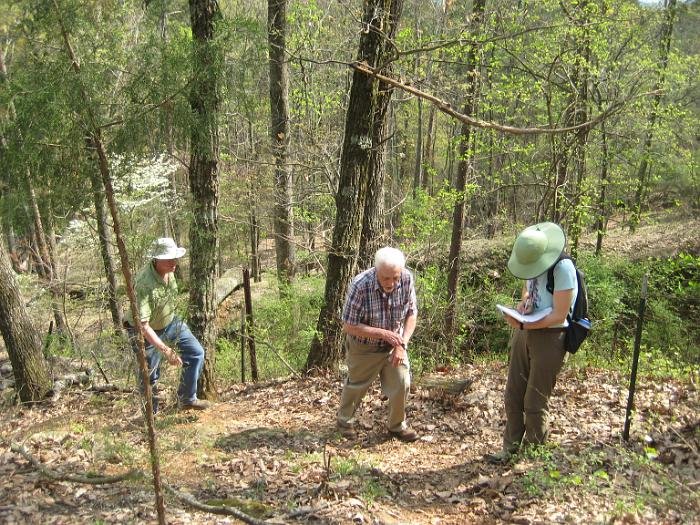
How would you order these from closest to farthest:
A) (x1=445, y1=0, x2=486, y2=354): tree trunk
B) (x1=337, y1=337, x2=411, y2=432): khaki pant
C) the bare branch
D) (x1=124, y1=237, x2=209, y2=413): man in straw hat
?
the bare branch
(x1=124, y1=237, x2=209, y2=413): man in straw hat
(x1=337, y1=337, x2=411, y2=432): khaki pant
(x1=445, y1=0, x2=486, y2=354): tree trunk

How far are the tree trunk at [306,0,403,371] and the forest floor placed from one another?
2.44 ft

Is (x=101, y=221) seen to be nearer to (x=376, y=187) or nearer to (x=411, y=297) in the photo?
(x=411, y=297)

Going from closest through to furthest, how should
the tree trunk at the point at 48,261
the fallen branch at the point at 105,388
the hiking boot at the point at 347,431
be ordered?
the tree trunk at the point at 48,261 < the hiking boot at the point at 347,431 < the fallen branch at the point at 105,388

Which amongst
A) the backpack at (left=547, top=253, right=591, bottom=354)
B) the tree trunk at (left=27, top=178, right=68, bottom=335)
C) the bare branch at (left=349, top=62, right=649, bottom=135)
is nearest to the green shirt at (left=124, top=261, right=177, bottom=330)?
the tree trunk at (left=27, top=178, right=68, bottom=335)

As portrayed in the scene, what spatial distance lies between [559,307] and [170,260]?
11.6 feet

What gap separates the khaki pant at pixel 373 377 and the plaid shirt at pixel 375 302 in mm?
169

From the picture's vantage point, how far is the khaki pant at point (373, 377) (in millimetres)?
5129

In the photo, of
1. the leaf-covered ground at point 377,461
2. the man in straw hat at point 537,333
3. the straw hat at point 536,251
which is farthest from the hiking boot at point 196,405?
the straw hat at point 536,251

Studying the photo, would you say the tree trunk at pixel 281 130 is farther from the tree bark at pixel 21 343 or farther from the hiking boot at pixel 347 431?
the hiking boot at pixel 347 431

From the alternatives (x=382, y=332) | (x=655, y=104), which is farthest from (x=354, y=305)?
(x=655, y=104)

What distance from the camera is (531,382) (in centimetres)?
432

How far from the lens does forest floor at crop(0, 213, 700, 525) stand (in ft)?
12.5

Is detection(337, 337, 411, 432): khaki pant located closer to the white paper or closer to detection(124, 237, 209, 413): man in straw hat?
the white paper

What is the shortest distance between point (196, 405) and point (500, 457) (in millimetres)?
3488
